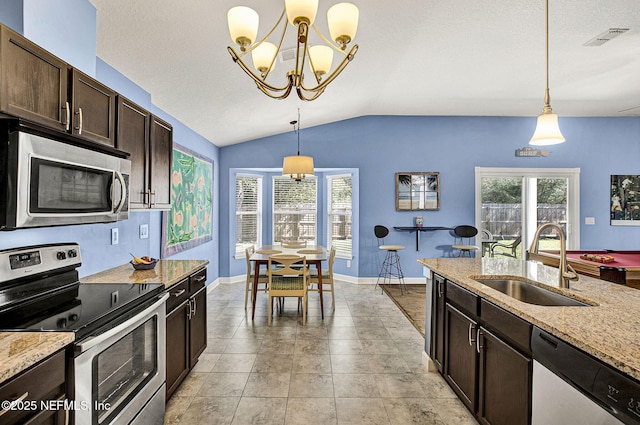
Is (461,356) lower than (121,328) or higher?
lower

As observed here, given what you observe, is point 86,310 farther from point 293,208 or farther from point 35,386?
point 293,208

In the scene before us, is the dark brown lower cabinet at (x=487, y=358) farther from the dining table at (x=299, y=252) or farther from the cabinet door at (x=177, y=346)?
the cabinet door at (x=177, y=346)

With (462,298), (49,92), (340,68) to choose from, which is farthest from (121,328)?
(462,298)

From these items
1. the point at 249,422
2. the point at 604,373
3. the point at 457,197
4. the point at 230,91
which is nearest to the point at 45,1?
the point at 230,91

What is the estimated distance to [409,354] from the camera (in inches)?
118

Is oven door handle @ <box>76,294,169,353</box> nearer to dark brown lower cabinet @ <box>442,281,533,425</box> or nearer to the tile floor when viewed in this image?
the tile floor

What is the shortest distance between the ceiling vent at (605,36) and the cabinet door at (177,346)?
171 inches

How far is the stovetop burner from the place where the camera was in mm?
1323

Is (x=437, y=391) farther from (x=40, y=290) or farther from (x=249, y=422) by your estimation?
(x=40, y=290)

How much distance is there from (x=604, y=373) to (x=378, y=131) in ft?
17.0

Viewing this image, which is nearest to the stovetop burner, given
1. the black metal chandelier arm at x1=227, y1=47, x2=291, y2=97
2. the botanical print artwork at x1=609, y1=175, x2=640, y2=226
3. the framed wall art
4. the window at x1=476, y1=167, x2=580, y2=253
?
the black metal chandelier arm at x1=227, y1=47, x2=291, y2=97

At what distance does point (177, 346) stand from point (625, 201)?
7.36 metres

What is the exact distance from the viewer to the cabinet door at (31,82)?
4.07 ft

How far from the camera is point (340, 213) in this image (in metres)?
6.12
